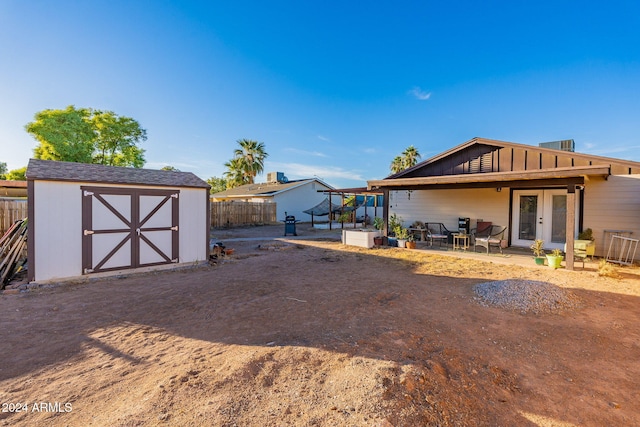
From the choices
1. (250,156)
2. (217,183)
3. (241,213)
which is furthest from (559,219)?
(217,183)

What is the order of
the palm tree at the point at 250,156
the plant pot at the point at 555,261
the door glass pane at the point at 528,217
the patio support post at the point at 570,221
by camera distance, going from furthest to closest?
1. the palm tree at the point at 250,156
2. the door glass pane at the point at 528,217
3. the plant pot at the point at 555,261
4. the patio support post at the point at 570,221

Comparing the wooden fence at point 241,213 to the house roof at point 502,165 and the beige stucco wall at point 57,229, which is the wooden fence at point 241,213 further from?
the beige stucco wall at point 57,229

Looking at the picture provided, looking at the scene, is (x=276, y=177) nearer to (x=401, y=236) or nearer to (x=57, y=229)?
(x=401, y=236)

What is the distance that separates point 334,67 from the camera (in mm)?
14812

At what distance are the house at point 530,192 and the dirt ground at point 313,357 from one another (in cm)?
322

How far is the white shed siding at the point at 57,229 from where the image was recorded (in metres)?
5.84

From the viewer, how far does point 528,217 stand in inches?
395

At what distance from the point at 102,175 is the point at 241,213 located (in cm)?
1418

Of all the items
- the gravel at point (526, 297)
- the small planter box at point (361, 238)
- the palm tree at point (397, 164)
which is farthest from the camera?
the palm tree at point (397, 164)

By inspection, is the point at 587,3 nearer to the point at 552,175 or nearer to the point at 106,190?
the point at 552,175

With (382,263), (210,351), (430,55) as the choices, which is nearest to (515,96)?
(430,55)

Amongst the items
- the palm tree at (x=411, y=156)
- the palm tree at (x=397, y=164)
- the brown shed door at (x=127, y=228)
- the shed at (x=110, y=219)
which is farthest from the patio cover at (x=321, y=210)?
the palm tree at (x=397, y=164)

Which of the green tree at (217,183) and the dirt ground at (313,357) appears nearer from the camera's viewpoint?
the dirt ground at (313,357)

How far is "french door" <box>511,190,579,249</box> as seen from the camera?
9.23 meters
